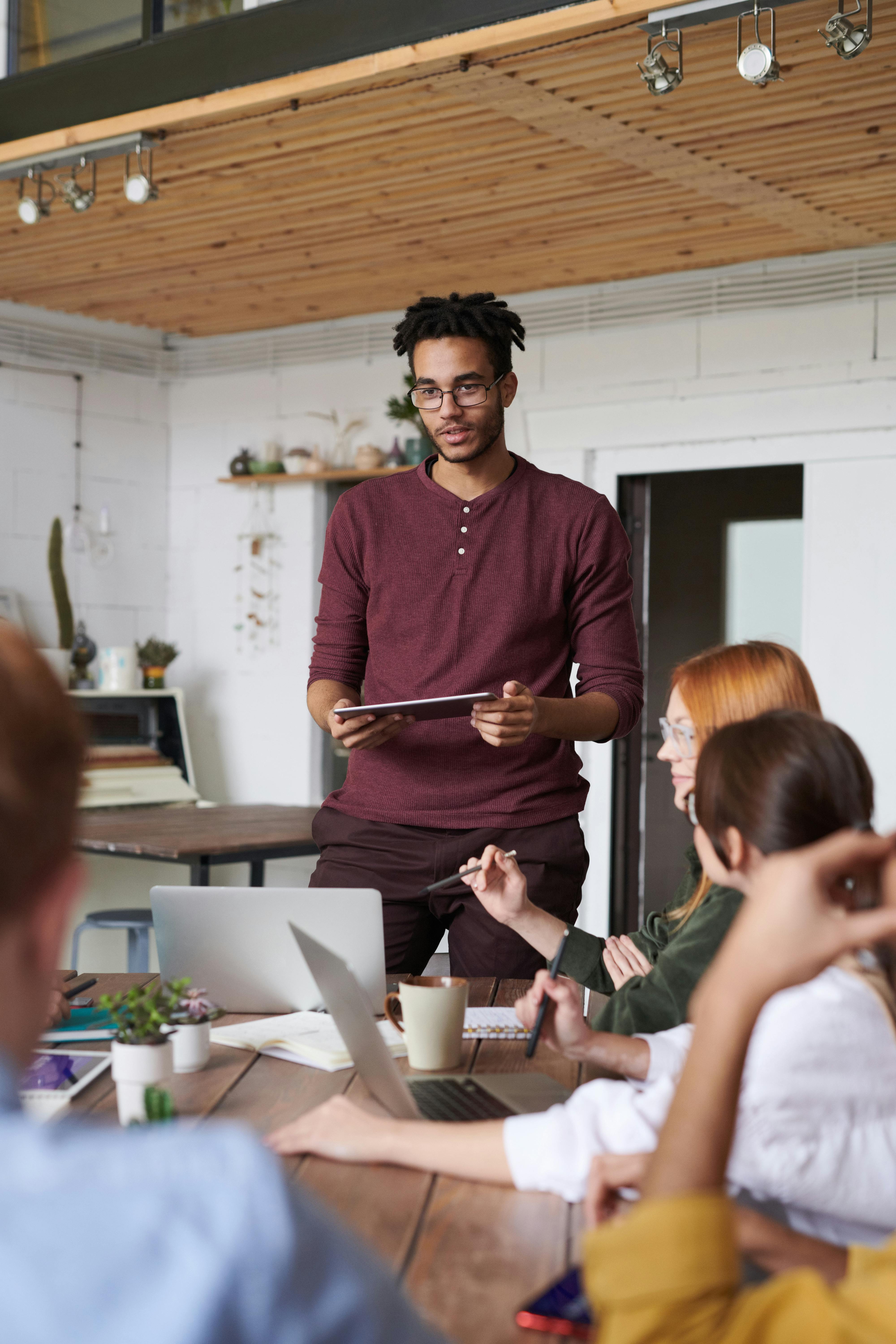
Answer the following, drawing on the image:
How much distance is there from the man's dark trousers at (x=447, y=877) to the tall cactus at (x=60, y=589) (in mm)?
3851

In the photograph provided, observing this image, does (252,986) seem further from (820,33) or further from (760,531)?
(760,531)

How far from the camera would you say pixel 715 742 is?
112 cm

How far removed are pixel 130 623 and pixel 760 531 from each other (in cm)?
302

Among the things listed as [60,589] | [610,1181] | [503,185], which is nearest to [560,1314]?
[610,1181]

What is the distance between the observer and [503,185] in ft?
13.2

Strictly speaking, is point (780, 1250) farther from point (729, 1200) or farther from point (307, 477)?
point (307, 477)

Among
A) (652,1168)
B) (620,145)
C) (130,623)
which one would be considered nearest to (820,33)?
(620,145)

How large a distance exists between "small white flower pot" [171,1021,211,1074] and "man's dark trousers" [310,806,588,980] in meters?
0.79

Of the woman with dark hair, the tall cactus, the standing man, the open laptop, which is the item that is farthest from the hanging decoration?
the woman with dark hair

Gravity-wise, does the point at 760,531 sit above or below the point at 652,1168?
above

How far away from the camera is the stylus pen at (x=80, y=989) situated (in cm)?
180

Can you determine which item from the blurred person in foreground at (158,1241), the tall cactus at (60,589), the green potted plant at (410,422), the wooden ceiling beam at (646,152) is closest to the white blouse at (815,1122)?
the blurred person in foreground at (158,1241)

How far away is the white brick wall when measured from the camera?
469cm

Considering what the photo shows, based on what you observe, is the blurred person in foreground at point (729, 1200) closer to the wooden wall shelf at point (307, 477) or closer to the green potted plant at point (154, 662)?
the wooden wall shelf at point (307, 477)
